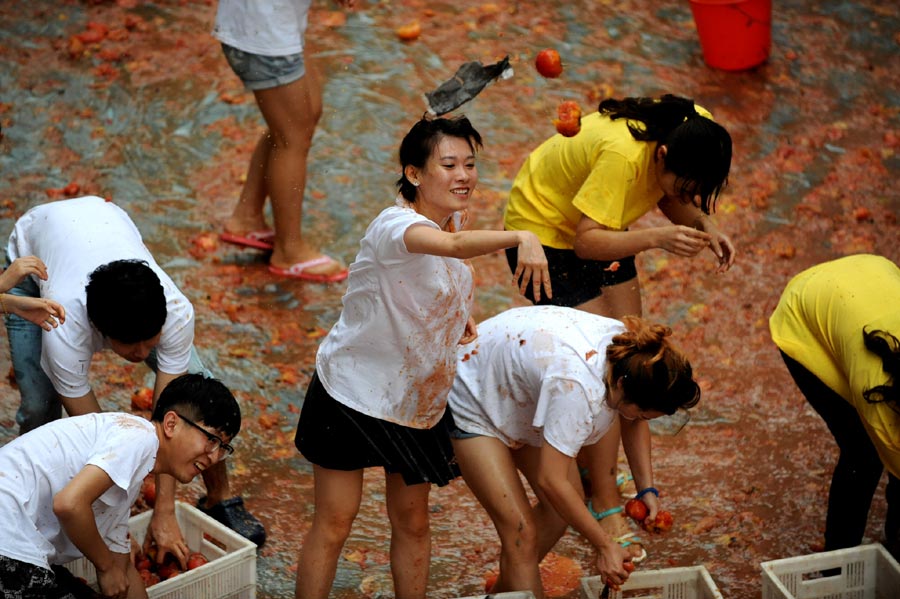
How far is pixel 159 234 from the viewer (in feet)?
20.7

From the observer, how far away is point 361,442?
3.60 meters

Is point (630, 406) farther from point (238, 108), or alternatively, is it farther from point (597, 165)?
point (238, 108)

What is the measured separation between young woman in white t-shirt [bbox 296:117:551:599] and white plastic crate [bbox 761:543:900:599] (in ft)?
4.13

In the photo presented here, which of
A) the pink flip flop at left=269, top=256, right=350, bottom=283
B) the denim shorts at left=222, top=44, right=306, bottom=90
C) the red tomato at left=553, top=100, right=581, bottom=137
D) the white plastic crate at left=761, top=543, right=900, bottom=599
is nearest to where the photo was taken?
the white plastic crate at left=761, top=543, right=900, bottom=599

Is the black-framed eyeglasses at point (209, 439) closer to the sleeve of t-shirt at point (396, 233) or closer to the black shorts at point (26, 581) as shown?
the black shorts at point (26, 581)

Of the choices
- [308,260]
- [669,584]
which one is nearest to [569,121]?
[669,584]

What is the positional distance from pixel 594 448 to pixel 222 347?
7.44 ft

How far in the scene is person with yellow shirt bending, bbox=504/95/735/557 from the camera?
396cm

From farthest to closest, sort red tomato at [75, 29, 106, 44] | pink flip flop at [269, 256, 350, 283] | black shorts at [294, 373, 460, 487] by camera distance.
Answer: red tomato at [75, 29, 106, 44] → pink flip flop at [269, 256, 350, 283] → black shorts at [294, 373, 460, 487]

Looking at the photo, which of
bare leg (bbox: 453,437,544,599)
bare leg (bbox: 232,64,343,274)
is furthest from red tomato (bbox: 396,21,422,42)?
bare leg (bbox: 453,437,544,599)

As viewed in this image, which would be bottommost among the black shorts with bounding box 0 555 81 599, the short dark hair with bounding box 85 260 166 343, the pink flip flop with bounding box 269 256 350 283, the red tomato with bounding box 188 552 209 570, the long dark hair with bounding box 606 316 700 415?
the red tomato with bounding box 188 552 209 570

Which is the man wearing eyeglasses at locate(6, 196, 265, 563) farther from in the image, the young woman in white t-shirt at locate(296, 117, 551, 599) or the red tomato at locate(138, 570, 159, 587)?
the young woman in white t-shirt at locate(296, 117, 551, 599)

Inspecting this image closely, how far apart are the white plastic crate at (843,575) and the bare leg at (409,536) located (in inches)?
46.1

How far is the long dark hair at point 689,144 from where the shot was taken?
3.95 metres
